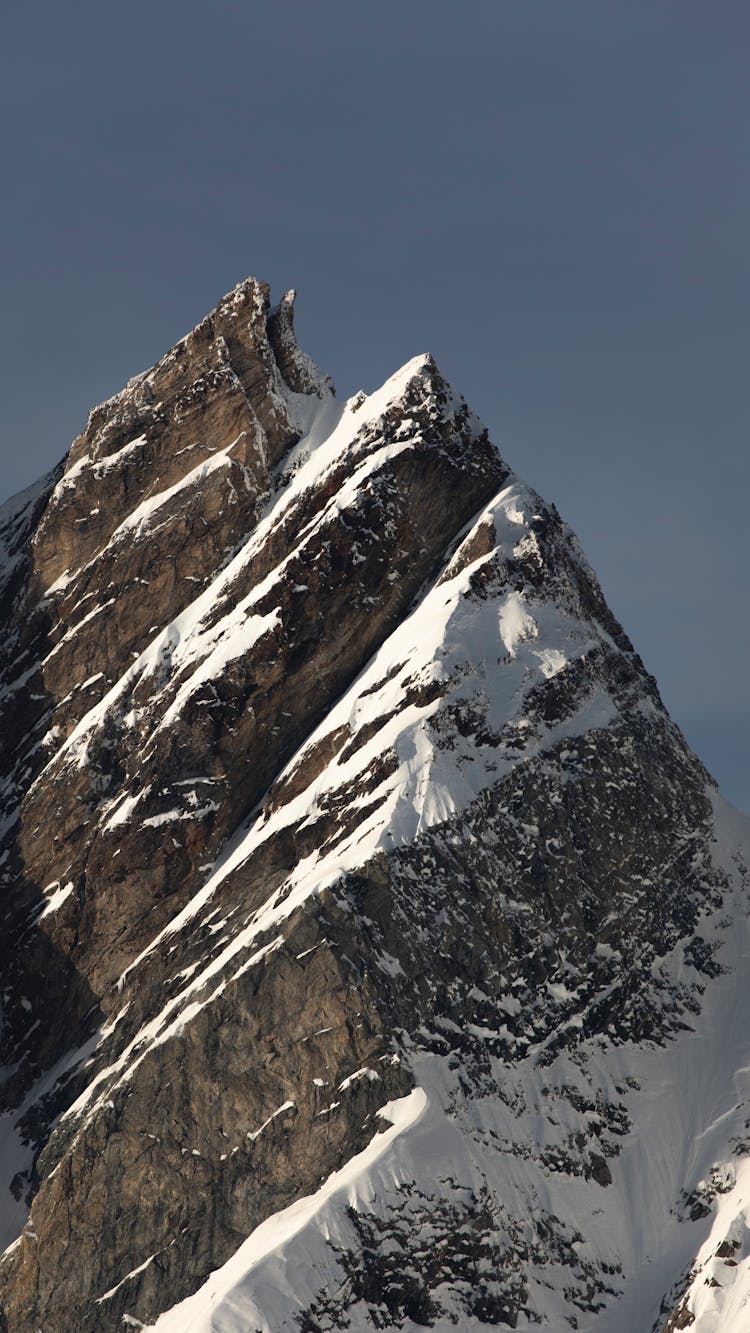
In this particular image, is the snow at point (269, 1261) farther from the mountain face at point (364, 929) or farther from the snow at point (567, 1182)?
the mountain face at point (364, 929)

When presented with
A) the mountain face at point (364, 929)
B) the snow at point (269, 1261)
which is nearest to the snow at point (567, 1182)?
the snow at point (269, 1261)

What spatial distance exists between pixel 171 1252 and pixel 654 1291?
80.5 ft

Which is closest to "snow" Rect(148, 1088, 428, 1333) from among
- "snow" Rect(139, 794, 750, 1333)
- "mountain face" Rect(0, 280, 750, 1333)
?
"snow" Rect(139, 794, 750, 1333)

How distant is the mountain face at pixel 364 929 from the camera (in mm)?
106875

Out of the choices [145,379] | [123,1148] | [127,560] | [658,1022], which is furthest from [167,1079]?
[145,379]

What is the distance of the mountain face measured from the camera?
106875 mm

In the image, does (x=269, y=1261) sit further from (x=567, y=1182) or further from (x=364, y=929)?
(x=364, y=929)

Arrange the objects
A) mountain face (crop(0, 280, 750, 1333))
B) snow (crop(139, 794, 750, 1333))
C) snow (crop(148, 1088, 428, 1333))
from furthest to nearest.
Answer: mountain face (crop(0, 280, 750, 1333)) < snow (crop(139, 794, 750, 1333)) < snow (crop(148, 1088, 428, 1333))

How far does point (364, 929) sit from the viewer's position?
11244cm

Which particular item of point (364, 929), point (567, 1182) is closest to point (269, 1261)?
point (567, 1182)

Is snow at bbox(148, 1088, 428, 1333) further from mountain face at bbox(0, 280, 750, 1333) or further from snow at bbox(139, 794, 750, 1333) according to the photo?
mountain face at bbox(0, 280, 750, 1333)

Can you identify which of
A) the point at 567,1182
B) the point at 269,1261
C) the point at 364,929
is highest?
the point at 364,929

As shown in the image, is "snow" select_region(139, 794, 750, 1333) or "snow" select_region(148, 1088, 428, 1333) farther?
"snow" select_region(139, 794, 750, 1333)

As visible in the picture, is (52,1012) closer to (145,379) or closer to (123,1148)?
(123,1148)
